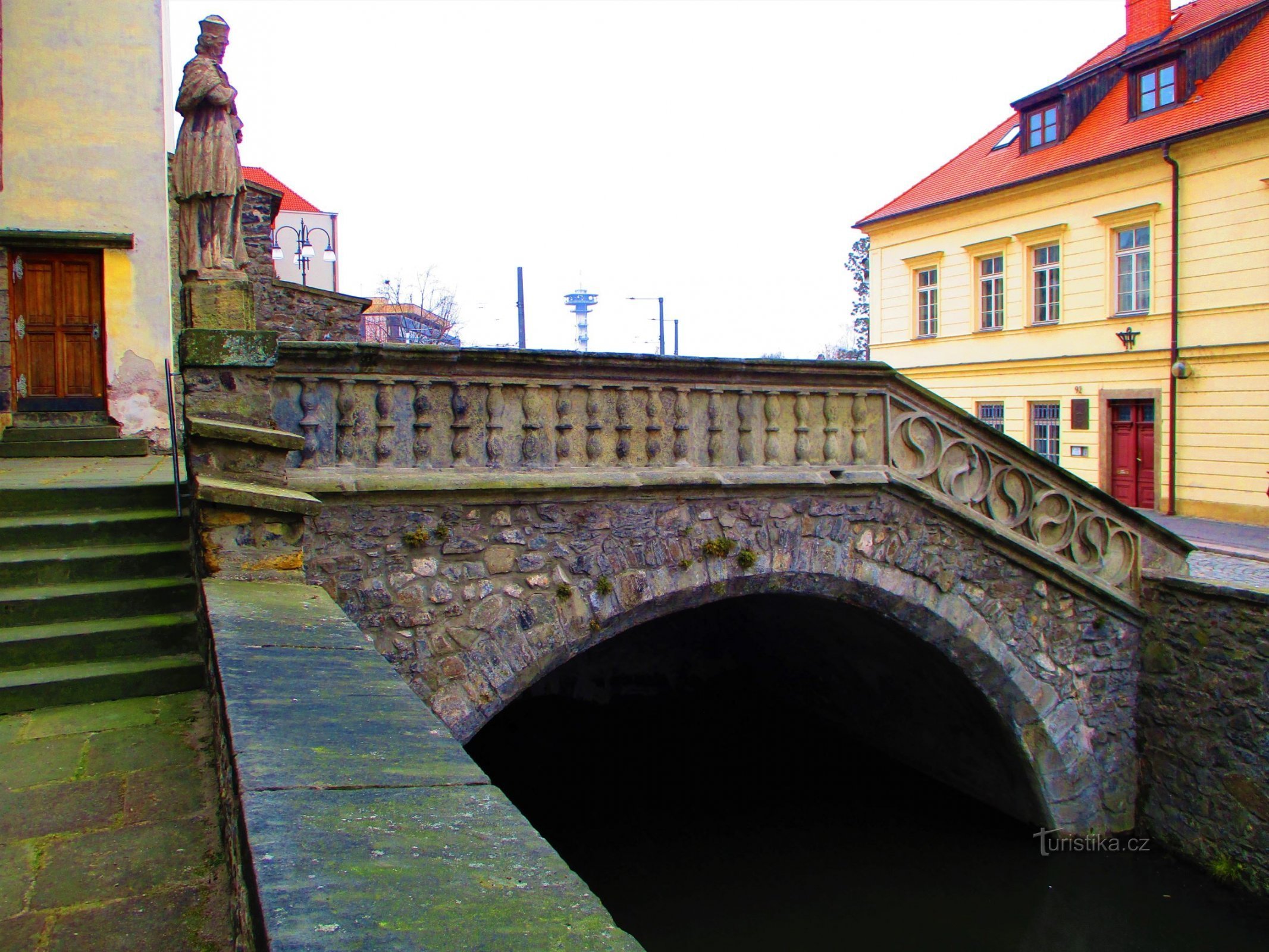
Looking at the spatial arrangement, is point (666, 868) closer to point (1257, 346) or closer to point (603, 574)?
point (603, 574)

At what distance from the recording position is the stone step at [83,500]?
5910 mm

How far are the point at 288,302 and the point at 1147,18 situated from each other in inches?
728

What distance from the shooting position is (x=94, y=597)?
506 cm

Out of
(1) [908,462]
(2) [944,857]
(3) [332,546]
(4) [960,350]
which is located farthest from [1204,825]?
(4) [960,350]

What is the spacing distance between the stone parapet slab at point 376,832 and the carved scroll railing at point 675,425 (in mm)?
2734

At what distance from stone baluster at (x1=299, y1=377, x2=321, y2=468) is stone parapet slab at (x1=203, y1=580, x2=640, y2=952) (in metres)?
2.59

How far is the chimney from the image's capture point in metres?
21.3

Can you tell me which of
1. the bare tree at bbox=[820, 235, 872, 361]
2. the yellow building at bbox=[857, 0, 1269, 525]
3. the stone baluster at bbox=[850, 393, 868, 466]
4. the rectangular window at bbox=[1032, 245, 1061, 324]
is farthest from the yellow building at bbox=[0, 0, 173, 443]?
the bare tree at bbox=[820, 235, 872, 361]

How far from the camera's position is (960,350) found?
23.3 meters

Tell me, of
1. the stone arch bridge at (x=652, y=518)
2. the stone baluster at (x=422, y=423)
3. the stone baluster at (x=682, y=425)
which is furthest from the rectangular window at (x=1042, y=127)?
the stone baluster at (x=422, y=423)

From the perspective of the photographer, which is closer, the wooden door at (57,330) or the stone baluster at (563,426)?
the stone baluster at (563,426)

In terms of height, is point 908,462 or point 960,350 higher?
point 960,350

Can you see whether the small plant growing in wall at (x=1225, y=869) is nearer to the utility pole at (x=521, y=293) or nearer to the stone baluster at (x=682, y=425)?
the stone baluster at (x=682, y=425)

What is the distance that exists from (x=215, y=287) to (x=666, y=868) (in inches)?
240
